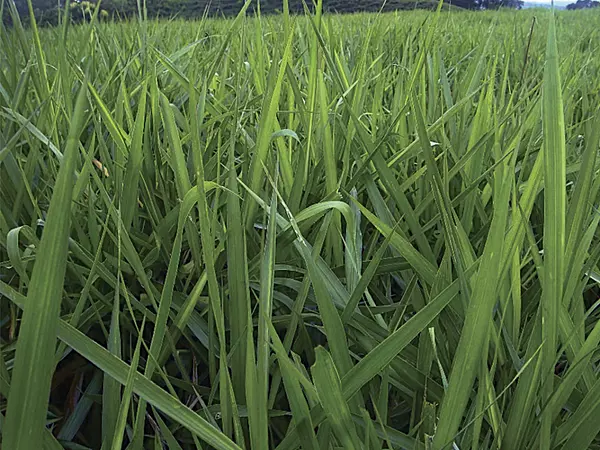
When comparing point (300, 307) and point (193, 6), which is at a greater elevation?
point (193, 6)

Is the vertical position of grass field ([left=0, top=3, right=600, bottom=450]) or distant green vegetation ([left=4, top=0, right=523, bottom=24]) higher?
distant green vegetation ([left=4, top=0, right=523, bottom=24])

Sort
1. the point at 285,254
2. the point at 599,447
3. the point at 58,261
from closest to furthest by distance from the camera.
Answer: the point at 58,261, the point at 599,447, the point at 285,254

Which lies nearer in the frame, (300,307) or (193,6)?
(300,307)

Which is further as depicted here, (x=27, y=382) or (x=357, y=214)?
(x=357, y=214)

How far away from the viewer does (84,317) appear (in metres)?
0.33

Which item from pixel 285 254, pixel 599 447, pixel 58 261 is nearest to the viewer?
pixel 58 261

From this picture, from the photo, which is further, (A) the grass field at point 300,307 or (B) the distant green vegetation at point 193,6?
(B) the distant green vegetation at point 193,6

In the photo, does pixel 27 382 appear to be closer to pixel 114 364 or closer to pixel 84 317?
pixel 114 364

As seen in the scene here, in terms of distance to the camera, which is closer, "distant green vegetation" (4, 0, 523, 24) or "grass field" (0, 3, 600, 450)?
"grass field" (0, 3, 600, 450)

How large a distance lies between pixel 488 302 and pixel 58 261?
0.15 metres

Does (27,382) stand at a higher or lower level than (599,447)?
higher

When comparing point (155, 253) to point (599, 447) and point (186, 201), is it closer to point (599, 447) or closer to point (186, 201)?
point (186, 201)

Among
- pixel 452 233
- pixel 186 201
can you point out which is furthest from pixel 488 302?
pixel 186 201

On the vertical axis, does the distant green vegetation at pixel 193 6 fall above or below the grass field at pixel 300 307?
above
